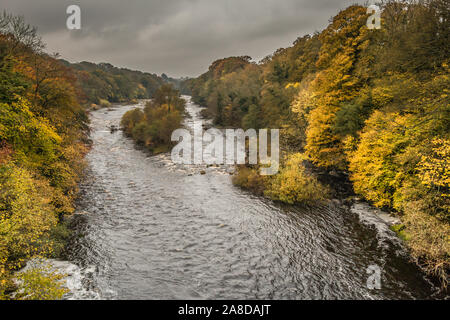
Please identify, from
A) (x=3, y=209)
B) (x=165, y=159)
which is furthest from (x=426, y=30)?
(x=165, y=159)

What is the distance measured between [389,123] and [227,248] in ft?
49.0

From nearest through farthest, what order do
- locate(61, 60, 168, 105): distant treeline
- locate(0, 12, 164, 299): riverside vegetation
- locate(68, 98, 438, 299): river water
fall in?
locate(0, 12, 164, 299): riverside vegetation, locate(68, 98, 438, 299): river water, locate(61, 60, 168, 105): distant treeline

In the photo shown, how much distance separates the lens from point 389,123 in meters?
17.1
